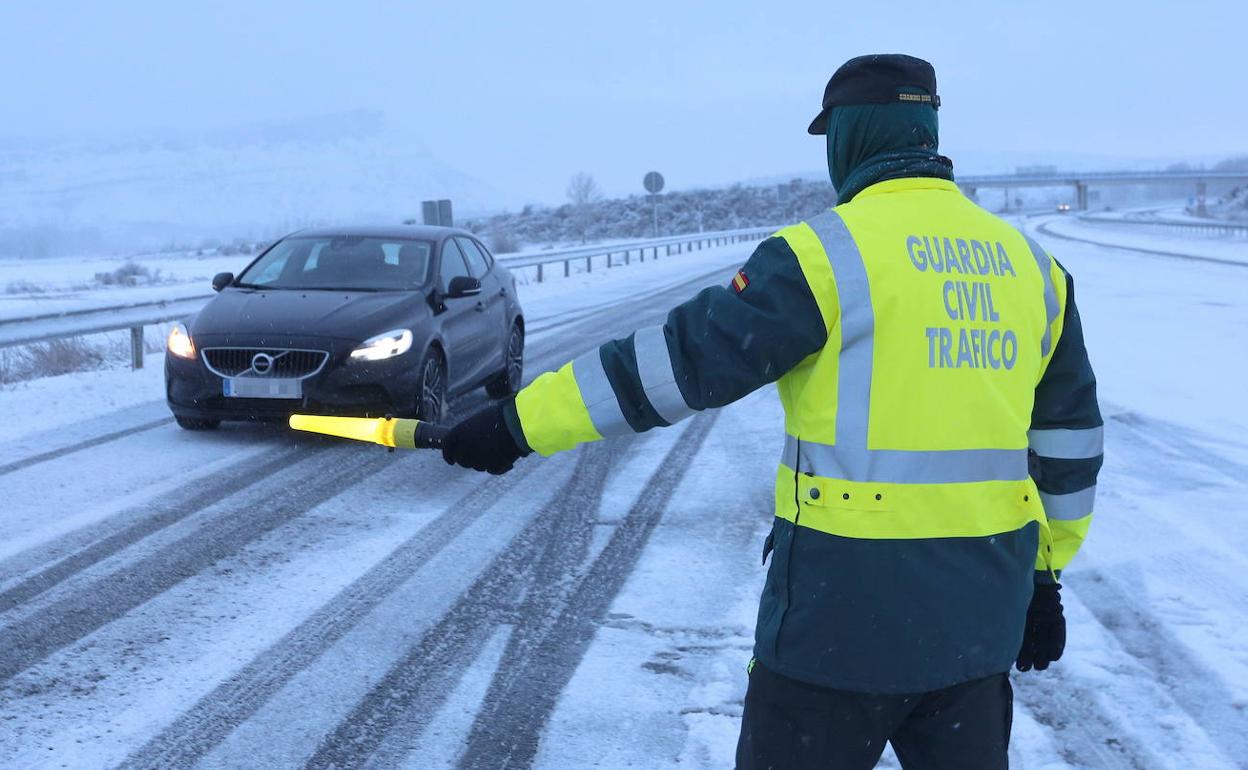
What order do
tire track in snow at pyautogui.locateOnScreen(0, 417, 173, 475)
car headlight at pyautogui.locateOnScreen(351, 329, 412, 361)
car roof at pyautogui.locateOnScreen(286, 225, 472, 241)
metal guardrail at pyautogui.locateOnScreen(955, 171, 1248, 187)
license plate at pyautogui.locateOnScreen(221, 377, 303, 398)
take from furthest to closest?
metal guardrail at pyautogui.locateOnScreen(955, 171, 1248, 187) < car roof at pyautogui.locateOnScreen(286, 225, 472, 241) < car headlight at pyautogui.locateOnScreen(351, 329, 412, 361) < license plate at pyautogui.locateOnScreen(221, 377, 303, 398) < tire track in snow at pyautogui.locateOnScreen(0, 417, 173, 475)

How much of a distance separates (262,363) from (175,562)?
279 cm

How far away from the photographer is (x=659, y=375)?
2.06 metres

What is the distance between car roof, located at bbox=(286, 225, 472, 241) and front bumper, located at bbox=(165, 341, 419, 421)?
6.54 feet

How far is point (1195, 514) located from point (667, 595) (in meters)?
3.03

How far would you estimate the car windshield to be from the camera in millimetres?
9148

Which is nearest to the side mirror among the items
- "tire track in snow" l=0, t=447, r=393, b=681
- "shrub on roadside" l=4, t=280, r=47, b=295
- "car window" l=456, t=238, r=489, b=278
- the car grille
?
"car window" l=456, t=238, r=489, b=278

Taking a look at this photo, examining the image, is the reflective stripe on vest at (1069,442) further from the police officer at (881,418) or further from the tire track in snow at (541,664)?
the tire track in snow at (541,664)

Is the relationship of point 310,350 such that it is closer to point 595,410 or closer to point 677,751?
point 677,751

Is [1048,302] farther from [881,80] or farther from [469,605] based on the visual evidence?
[469,605]

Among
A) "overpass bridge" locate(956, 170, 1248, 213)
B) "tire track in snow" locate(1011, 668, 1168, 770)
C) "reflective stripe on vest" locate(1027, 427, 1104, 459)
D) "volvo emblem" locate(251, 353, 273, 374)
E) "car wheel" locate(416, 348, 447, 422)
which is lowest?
"tire track in snow" locate(1011, 668, 1168, 770)

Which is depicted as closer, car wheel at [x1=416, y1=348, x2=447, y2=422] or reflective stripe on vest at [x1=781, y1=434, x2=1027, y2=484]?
reflective stripe on vest at [x1=781, y1=434, x2=1027, y2=484]

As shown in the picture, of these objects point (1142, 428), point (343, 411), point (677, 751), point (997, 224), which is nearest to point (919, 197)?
point (997, 224)

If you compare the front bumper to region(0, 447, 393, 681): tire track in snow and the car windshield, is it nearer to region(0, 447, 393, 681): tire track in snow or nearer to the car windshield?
region(0, 447, 393, 681): tire track in snow

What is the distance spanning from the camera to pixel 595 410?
2.12 meters
